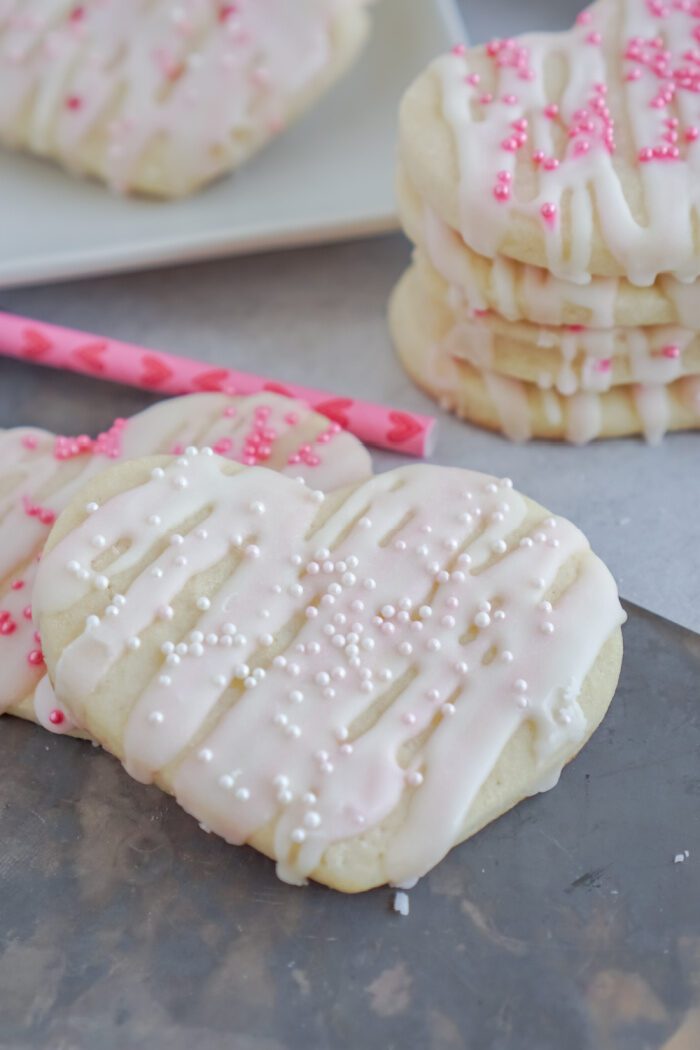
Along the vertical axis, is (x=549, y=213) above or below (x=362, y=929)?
above

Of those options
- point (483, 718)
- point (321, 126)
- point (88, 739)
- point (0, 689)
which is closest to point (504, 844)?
point (483, 718)

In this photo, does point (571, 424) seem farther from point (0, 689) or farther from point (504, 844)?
point (0, 689)

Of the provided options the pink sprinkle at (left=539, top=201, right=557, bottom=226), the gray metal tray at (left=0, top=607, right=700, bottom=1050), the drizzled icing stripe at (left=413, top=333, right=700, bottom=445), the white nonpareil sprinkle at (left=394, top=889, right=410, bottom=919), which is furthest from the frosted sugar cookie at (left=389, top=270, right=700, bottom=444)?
the white nonpareil sprinkle at (left=394, top=889, right=410, bottom=919)

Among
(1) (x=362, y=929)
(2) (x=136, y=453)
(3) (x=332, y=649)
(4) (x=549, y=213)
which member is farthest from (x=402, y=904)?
(4) (x=549, y=213)

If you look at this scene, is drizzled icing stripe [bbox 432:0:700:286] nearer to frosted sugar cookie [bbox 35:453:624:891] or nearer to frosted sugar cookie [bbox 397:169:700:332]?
frosted sugar cookie [bbox 397:169:700:332]

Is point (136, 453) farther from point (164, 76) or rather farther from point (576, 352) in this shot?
point (164, 76)

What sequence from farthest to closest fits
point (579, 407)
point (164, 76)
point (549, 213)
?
point (164, 76)
point (579, 407)
point (549, 213)
